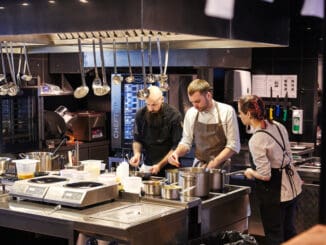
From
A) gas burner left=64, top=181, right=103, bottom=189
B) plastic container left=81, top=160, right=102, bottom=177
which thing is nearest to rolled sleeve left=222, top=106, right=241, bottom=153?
plastic container left=81, top=160, right=102, bottom=177

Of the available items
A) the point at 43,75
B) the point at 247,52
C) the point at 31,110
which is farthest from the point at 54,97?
the point at 247,52

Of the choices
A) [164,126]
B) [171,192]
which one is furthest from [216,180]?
[164,126]

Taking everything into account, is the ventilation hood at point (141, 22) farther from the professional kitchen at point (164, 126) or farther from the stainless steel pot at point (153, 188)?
the stainless steel pot at point (153, 188)

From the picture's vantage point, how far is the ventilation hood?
3.40 m

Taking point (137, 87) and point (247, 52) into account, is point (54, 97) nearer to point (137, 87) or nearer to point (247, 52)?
point (137, 87)

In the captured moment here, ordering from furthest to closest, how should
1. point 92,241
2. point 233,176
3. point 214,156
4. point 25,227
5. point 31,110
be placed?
point 31,110 < point 233,176 < point 214,156 < point 25,227 < point 92,241

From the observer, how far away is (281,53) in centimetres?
739

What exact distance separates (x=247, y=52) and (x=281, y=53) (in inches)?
28.6

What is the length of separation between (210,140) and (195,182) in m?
1.49

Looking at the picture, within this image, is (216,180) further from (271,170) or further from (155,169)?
(155,169)

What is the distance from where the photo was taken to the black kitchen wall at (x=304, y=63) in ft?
23.3

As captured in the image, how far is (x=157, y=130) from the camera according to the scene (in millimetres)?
5473

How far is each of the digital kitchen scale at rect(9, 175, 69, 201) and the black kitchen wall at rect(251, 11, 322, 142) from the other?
4.36m

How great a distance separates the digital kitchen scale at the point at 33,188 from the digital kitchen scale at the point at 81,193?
0.05 metres
